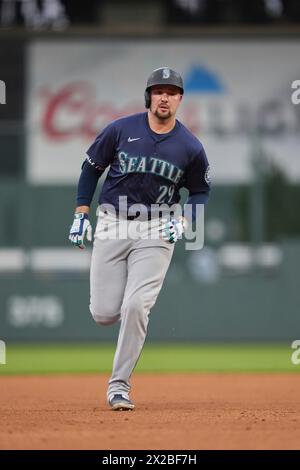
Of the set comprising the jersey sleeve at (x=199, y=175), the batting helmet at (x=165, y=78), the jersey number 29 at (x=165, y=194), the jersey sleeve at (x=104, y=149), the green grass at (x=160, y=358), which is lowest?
the jersey number 29 at (x=165, y=194)

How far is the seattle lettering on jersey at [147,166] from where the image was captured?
6.05 meters

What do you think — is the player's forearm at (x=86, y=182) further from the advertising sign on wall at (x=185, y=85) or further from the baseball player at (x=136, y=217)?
the advertising sign on wall at (x=185, y=85)

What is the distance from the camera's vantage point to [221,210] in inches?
563

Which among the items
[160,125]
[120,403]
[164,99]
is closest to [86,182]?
[160,125]

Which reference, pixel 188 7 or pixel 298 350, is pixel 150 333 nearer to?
pixel 298 350

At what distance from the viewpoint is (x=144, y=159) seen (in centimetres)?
604

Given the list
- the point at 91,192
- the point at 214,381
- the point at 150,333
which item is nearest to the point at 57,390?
the point at 214,381

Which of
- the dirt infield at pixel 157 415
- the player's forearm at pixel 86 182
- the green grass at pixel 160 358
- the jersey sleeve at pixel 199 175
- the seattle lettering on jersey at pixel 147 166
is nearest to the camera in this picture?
the dirt infield at pixel 157 415

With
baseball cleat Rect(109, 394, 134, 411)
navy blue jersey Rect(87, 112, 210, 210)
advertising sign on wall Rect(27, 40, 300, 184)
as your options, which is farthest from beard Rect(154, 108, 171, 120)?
advertising sign on wall Rect(27, 40, 300, 184)

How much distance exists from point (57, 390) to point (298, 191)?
7.52 meters

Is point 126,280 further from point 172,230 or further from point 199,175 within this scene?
point 199,175

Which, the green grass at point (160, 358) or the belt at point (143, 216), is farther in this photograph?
the green grass at point (160, 358)

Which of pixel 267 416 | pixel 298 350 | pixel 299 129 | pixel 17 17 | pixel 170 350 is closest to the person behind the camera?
pixel 267 416

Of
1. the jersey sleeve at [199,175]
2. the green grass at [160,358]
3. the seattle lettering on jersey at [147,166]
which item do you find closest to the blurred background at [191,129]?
the green grass at [160,358]
